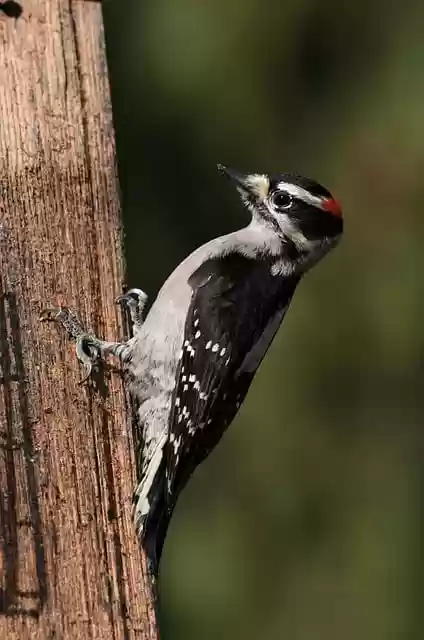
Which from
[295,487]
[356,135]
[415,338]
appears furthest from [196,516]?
[356,135]

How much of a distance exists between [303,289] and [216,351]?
401 centimetres

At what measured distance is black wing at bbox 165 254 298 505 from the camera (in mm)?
3557

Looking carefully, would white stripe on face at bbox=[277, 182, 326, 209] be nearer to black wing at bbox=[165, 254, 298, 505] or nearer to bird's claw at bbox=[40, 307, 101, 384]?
black wing at bbox=[165, 254, 298, 505]

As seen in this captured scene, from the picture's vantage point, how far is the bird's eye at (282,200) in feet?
13.1

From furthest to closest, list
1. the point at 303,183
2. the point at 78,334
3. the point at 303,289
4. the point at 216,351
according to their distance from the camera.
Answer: the point at 303,289 < the point at 303,183 < the point at 216,351 < the point at 78,334

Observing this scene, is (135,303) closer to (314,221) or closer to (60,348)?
(60,348)

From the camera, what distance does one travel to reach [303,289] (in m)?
7.62

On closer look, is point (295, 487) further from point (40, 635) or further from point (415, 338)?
point (40, 635)

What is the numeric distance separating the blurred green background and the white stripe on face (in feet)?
10.8

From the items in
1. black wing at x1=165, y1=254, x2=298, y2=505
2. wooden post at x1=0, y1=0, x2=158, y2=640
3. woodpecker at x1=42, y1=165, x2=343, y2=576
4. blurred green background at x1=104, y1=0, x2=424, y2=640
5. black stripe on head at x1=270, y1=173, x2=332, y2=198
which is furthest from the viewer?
blurred green background at x1=104, y1=0, x2=424, y2=640

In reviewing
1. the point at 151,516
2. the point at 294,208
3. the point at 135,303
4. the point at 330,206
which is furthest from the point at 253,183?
the point at 151,516

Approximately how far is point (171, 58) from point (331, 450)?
8.65 ft

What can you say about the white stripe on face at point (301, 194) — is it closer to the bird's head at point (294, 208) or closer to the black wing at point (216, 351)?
the bird's head at point (294, 208)

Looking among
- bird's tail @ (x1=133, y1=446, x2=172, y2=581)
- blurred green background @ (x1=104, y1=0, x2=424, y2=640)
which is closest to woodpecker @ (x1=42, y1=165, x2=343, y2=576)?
bird's tail @ (x1=133, y1=446, x2=172, y2=581)
